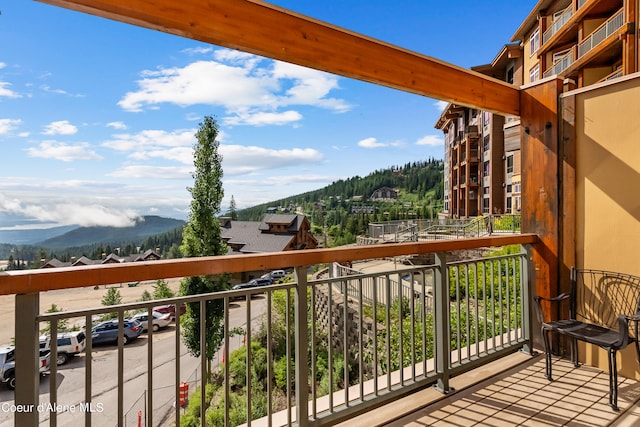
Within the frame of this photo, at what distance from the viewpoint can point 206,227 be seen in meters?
12.6

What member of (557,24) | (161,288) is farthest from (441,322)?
(557,24)

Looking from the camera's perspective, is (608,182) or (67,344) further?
(608,182)

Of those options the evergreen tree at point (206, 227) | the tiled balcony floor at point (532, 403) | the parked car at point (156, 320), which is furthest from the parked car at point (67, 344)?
the evergreen tree at point (206, 227)

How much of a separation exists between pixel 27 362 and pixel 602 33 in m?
17.3

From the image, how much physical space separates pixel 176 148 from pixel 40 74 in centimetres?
878

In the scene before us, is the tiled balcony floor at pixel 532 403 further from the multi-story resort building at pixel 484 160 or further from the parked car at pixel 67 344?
the multi-story resort building at pixel 484 160

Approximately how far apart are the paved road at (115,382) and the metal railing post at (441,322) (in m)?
1.23

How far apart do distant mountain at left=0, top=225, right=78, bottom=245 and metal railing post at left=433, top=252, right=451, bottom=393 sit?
436 centimetres

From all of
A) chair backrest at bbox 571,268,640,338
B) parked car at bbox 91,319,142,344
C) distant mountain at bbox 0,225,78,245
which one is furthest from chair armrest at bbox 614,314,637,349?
distant mountain at bbox 0,225,78,245

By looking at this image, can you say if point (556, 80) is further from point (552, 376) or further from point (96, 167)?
point (96, 167)

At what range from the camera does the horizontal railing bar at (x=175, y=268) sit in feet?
3.79

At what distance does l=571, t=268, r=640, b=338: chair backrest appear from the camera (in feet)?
8.13

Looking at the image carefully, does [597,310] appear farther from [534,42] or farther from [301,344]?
[534,42]

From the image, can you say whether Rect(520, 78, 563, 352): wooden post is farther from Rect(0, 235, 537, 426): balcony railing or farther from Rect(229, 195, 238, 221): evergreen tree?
Rect(229, 195, 238, 221): evergreen tree
